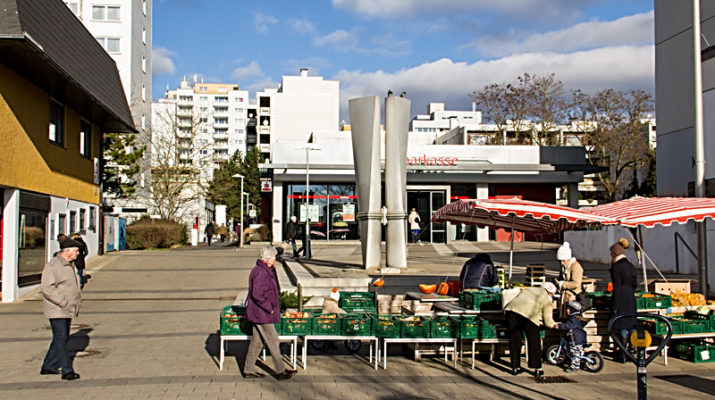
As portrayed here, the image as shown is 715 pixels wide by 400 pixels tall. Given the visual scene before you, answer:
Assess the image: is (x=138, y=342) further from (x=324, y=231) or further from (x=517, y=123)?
(x=517, y=123)

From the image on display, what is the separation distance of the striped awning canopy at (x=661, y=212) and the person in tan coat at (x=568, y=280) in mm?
1141

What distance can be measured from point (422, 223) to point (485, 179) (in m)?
4.41

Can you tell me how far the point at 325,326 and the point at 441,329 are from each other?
1599mm

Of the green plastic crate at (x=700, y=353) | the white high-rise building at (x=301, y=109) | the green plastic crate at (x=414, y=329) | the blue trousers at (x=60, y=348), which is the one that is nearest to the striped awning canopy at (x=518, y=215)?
the green plastic crate at (x=700, y=353)

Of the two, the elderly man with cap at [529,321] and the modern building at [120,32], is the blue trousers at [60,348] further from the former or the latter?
the modern building at [120,32]

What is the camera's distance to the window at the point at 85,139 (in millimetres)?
22719

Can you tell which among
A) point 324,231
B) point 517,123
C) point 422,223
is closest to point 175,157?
point 324,231

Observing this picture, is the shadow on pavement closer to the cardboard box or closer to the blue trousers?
the cardboard box

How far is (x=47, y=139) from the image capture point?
61.8ft

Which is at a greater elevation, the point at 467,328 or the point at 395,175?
the point at 395,175

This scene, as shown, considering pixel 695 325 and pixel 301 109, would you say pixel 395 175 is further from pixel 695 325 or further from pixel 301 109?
pixel 301 109

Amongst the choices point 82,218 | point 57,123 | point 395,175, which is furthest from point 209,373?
point 82,218

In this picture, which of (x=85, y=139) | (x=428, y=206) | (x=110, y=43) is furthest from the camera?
(x=110, y=43)

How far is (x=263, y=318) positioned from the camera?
26.3ft
